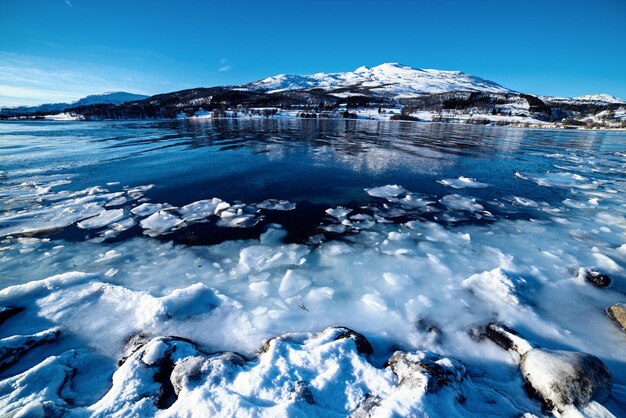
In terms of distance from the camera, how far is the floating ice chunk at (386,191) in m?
9.12

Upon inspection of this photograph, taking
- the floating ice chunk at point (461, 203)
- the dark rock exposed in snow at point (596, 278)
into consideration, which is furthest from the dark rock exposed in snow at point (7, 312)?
the floating ice chunk at point (461, 203)

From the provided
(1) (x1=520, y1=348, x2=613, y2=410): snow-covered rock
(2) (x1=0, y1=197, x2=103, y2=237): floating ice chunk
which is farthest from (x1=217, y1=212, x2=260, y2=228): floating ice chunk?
(1) (x1=520, y1=348, x2=613, y2=410): snow-covered rock

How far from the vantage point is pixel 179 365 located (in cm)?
275

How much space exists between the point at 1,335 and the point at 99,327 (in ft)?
3.68

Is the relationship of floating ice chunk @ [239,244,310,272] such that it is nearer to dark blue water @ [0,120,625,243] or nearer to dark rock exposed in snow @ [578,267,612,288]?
dark blue water @ [0,120,625,243]

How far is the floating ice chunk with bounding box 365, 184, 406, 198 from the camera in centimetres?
912

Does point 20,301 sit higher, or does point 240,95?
point 240,95

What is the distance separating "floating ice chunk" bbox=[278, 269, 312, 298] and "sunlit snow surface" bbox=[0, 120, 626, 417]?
30 millimetres

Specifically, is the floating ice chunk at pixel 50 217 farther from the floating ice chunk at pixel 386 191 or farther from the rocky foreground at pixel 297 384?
the floating ice chunk at pixel 386 191

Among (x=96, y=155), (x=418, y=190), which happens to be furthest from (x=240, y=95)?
(x=418, y=190)

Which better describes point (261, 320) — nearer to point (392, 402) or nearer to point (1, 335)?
point (392, 402)

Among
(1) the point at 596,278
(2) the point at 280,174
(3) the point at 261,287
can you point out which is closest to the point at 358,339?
(3) the point at 261,287

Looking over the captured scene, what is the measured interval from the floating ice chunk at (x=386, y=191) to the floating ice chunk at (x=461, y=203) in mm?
1426

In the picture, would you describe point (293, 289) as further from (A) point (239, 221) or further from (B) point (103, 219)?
(B) point (103, 219)
